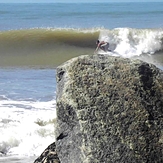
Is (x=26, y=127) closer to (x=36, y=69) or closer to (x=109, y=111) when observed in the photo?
(x=109, y=111)

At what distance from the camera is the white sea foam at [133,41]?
77.6 feet

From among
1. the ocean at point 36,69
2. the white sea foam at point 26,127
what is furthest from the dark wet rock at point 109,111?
the white sea foam at point 26,127

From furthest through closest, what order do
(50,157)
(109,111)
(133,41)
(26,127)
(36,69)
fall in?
1. (133,41)
2. (36,69)
3. (26,127)
4. (50,157)
5. (109,111)

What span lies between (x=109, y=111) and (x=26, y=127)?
462 cm

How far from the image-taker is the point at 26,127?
27.2 feet

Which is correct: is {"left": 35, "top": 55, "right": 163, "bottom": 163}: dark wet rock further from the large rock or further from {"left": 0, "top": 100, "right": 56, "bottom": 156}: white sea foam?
{"left": 0, "top": 100, "right": 56, "bottom": 156}: white sea foam

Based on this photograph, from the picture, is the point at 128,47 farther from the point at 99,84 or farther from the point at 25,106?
the point at 99,84

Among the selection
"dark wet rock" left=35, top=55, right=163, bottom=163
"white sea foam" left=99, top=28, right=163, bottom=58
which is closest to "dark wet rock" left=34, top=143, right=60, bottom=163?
"dark wet rock" left=35, top=55, right=163, bottom=163

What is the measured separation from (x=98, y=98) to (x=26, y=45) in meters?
20.1

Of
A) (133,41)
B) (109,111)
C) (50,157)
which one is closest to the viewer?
(109,111)

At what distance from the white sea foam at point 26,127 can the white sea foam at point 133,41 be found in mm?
13140

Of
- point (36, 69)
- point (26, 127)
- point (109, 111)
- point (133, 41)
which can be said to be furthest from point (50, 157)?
point (133, 41)

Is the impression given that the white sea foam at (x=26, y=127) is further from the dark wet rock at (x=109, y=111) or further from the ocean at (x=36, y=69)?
the dark wet rock at (x=109, y=111)

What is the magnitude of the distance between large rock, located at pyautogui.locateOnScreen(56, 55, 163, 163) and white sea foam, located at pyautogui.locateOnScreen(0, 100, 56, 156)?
11.0 ft
